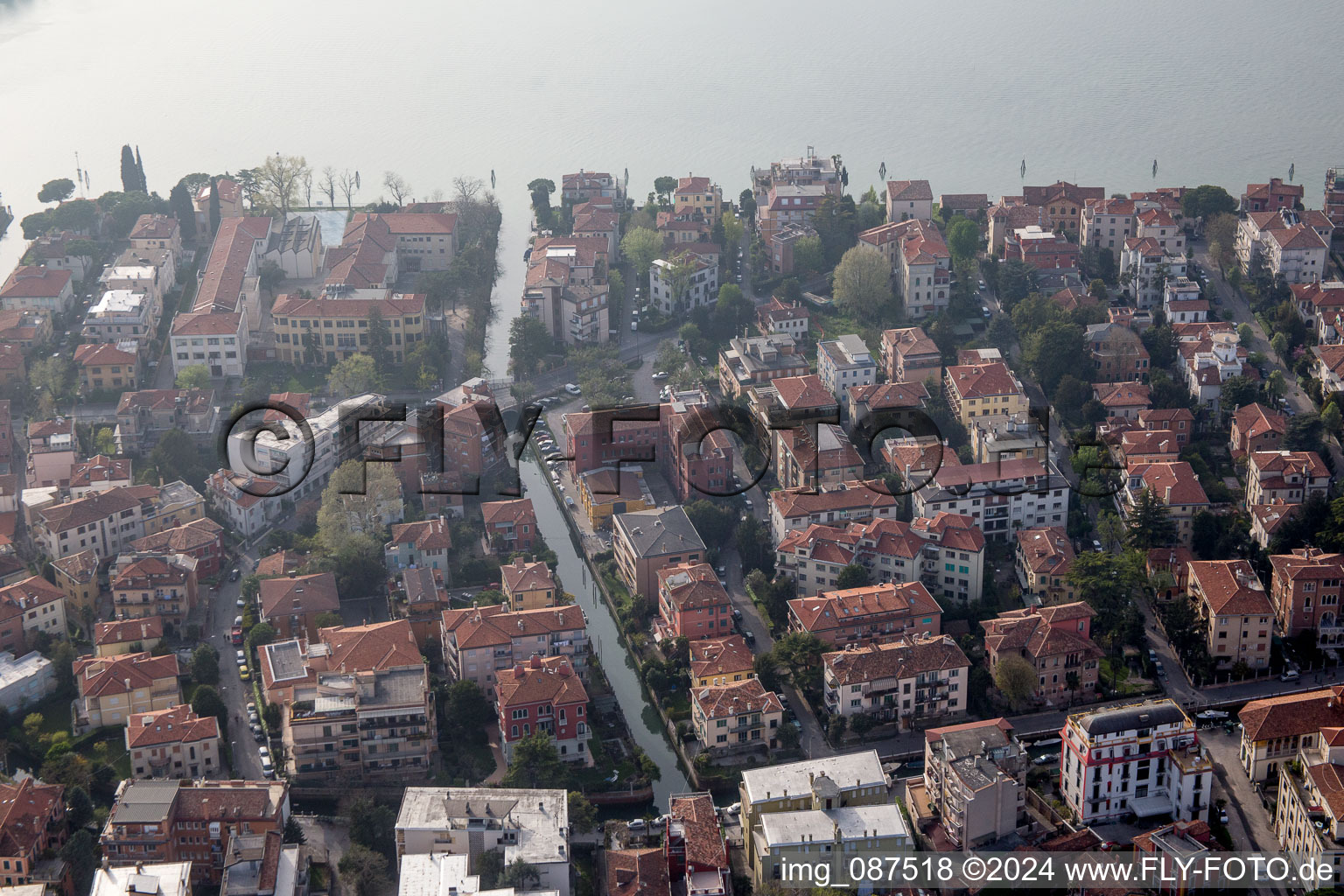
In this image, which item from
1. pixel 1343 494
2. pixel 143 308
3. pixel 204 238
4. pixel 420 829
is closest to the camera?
pixel 420 829

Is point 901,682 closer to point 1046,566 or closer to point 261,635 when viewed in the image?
point 1046,566

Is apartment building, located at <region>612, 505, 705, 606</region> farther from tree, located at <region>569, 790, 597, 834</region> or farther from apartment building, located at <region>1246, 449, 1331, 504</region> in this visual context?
apartment building, located at <region>1246, 449, 1331, 504</region>

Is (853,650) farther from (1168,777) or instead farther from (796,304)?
(796,304)

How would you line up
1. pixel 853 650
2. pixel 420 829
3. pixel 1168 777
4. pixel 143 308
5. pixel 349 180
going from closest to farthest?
1. pixel 420 829
2. pixel 1168 777
3. pixel 853 650
4. pixel 143 308
5. pixel 349 180

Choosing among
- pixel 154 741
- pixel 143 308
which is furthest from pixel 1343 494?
pixel 143 308

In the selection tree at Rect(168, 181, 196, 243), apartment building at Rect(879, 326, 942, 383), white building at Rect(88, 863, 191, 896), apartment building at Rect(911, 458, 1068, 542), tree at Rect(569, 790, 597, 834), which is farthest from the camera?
tree at Rect(168, 181, 196, 243)

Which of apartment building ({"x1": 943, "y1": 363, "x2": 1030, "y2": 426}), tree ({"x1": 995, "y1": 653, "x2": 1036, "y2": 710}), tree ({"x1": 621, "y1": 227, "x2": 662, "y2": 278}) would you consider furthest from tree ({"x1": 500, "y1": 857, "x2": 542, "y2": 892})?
tree ({"x1": 621, "y1": 227, "x2": 662, "y2": 278})

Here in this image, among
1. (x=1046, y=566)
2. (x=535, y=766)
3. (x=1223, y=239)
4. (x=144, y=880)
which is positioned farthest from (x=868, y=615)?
(x=1223, y=239)
